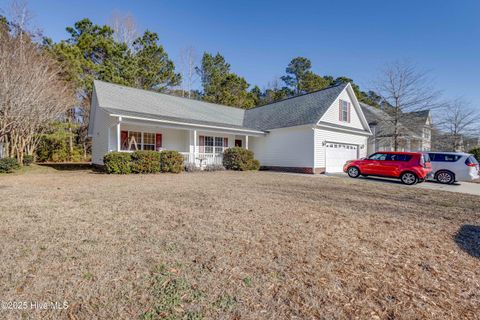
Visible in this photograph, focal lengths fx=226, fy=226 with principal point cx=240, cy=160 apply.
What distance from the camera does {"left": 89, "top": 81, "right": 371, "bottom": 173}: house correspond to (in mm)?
14178

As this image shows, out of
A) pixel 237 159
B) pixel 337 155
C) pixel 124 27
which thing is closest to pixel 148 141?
pixel 237 159

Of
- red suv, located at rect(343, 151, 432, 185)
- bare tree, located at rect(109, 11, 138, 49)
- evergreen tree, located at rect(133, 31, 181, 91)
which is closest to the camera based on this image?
red suv, located at rect(343, 151, 432, 185)

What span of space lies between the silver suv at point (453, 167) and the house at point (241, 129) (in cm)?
569

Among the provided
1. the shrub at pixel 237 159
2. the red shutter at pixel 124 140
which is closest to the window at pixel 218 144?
the shrub at pixel 237 159

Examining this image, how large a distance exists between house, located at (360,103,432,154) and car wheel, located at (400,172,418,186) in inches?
395

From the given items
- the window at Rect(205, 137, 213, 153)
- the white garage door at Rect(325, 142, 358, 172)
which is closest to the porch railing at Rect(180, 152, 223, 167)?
the window at Rect(205, 137, 213, 153)

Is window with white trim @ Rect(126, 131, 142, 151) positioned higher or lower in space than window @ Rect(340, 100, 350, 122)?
lower

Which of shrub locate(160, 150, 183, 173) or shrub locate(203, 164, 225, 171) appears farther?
shrub locate(203, 164, 225, 171)

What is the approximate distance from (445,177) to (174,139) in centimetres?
1596

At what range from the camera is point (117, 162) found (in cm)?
1098

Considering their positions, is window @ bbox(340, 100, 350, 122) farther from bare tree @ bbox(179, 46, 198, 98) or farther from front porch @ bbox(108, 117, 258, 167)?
bare tree @ bbox(179, 46, 198, 98)

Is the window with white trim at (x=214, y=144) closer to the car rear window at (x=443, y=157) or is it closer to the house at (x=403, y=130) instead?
the car rear window at (x=443, y=157)

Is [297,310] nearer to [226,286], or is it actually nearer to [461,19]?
[226,286]

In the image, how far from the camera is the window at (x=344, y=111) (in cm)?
1728
